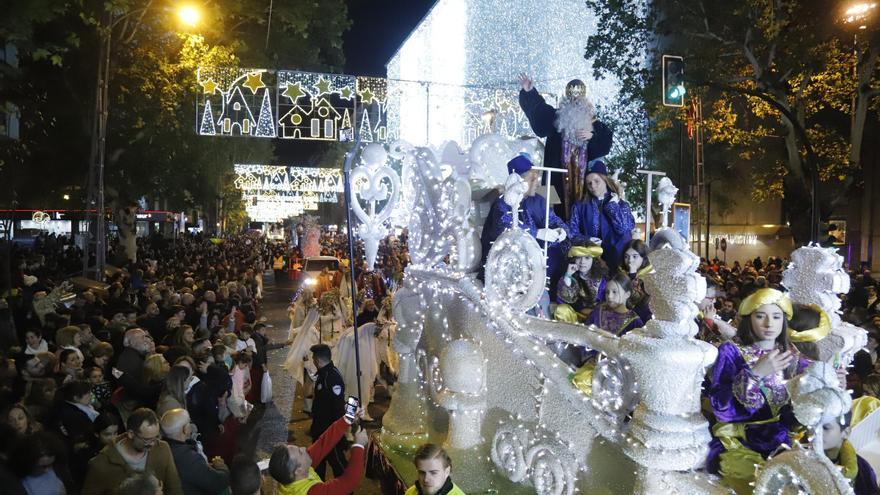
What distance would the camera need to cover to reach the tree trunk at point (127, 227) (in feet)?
96.5

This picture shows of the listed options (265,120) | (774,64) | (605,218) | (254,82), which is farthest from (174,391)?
(774,64)

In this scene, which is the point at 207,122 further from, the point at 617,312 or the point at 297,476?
the point at 297,476

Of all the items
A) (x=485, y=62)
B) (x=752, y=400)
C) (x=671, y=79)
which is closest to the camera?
(x=752, y=400)

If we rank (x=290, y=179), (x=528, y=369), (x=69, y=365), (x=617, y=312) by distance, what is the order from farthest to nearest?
(x=290, y=179) → (x=69, y=365) → (x=617, y=312) → (x=528, y=369)

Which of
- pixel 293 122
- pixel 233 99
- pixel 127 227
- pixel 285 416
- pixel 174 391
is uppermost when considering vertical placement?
pixel 233 99

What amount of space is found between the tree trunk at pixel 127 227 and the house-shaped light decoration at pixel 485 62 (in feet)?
38.2

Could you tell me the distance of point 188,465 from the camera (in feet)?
17.6

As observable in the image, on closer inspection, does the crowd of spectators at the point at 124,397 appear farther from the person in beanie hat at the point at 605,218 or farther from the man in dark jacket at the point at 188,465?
the person in beanie hat at the point at 605,218

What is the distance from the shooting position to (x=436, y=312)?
6.73 meters

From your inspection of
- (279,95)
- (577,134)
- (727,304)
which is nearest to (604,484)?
(577,134)

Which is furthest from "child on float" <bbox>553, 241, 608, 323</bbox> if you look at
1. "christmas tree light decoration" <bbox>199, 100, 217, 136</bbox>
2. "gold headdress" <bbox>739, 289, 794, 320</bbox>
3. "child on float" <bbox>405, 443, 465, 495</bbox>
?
→ "christmas tree light decoration" <bbox>199, 100, 217, 136</bbox>

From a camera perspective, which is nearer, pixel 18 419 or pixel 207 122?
pixel 18 419

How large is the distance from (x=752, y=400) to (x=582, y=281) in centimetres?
267

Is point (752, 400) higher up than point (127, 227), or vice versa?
point (127, 227)
